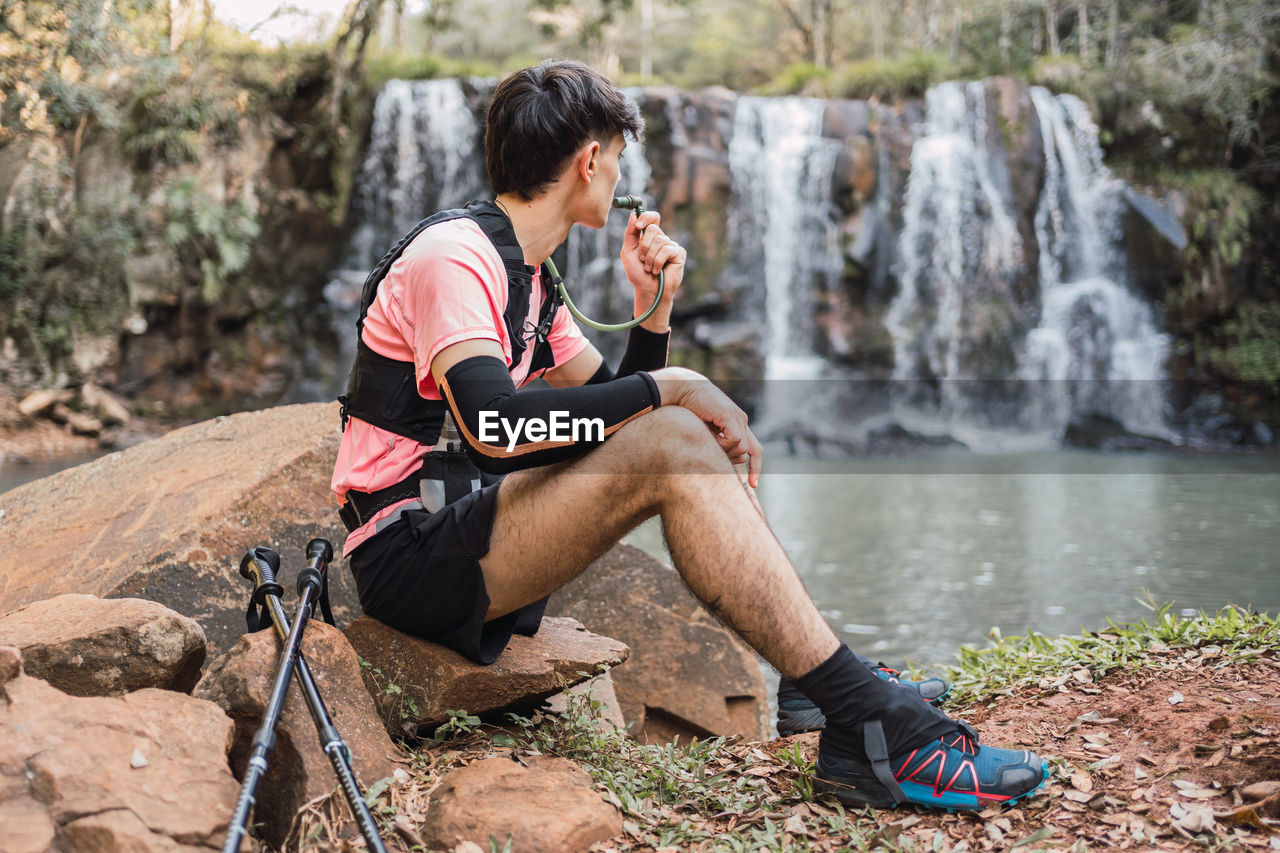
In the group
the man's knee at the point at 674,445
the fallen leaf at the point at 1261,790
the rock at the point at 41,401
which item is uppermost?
the man's knee at the point at 674,445

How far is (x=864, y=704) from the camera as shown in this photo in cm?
204

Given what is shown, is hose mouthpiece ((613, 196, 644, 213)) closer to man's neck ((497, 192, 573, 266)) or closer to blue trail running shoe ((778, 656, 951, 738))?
man's neck ((497, 192, 573, 266))

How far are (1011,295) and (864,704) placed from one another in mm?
15249

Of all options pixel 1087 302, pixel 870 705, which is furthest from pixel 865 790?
pixel 1087 302

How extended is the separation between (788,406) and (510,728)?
1401 centimetres

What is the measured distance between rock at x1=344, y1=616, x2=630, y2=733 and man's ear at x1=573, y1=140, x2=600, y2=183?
1234mm

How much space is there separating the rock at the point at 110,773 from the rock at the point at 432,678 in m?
0.56

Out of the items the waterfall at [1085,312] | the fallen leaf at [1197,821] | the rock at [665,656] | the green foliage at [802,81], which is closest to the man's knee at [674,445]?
the fallen leaf at [1197,821]

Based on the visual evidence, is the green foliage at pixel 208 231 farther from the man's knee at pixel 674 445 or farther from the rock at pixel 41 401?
the man's knee at pixel 674 445

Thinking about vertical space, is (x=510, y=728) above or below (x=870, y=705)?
below

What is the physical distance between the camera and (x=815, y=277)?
53.5 ft

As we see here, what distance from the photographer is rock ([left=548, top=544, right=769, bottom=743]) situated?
3633 mm

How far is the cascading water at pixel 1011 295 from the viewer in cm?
1577

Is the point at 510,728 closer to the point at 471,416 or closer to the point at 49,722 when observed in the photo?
the point at 471,416
